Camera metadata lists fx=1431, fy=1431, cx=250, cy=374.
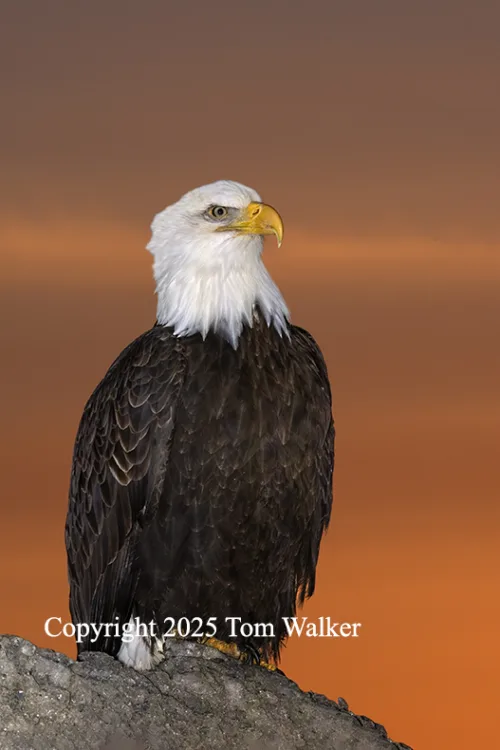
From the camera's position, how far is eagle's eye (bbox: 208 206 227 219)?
29.6ft

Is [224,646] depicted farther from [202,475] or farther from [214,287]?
[214,287]

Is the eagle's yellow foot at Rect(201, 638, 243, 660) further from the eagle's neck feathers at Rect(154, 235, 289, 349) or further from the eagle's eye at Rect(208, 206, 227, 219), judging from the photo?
the eagle's eye at Rect(208, 206, 227, 219)

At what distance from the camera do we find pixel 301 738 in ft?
28.7

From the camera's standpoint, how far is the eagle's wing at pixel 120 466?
29.3ft

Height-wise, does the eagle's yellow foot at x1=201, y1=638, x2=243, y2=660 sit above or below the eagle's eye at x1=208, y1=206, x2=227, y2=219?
below

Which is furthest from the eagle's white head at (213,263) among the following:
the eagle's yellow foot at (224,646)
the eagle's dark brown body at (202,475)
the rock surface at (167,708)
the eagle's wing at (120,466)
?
the rock surface at (167,708)

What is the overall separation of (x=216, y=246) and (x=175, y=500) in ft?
5.33

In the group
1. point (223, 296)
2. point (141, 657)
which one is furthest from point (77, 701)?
point (223, 296)

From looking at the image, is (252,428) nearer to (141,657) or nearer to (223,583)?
(223,583)

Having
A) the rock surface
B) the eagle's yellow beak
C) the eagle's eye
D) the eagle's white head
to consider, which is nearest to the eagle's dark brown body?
the eagle's white head

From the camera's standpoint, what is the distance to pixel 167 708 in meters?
8.51

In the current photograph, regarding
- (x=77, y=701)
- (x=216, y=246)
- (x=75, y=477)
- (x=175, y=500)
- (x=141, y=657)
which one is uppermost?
(x=216, y=246)

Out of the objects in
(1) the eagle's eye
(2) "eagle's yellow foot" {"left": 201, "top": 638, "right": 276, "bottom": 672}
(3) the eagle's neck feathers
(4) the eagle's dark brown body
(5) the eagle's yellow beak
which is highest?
(1) the eagle's eye

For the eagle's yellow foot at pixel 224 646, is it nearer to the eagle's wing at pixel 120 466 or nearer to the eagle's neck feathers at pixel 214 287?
the eagle's wing at pixel 120 466
